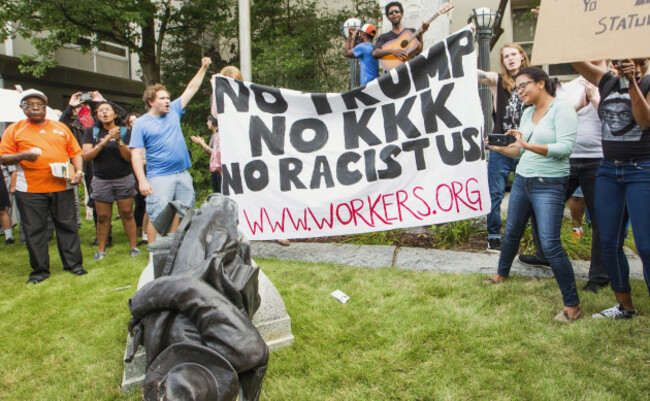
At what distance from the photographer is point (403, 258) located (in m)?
4.79

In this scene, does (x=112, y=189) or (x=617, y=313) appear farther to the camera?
(x=112, y=189)

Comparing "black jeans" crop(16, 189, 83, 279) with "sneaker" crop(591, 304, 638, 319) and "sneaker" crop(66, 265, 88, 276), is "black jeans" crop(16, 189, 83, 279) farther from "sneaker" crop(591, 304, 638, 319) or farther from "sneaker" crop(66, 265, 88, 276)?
"sneaker" crop(591, 304, 638, 319)

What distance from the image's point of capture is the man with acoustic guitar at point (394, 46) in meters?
5.68

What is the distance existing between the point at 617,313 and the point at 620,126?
138 centimetres

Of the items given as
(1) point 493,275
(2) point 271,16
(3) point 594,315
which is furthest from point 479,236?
(2) point 271,16

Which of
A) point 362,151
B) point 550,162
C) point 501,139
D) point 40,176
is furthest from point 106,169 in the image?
point 550,162

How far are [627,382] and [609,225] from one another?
111cm

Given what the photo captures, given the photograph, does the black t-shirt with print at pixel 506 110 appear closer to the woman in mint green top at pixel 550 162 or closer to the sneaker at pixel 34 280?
the woman in mint green top at pixel 550 162

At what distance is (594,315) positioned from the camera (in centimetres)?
334

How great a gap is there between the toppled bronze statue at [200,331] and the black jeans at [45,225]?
3.41 m

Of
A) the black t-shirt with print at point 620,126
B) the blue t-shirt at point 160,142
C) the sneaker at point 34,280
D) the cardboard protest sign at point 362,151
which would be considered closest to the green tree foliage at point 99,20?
the blue t-shirt at point 160,142

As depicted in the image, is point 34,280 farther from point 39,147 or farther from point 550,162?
point 550,162

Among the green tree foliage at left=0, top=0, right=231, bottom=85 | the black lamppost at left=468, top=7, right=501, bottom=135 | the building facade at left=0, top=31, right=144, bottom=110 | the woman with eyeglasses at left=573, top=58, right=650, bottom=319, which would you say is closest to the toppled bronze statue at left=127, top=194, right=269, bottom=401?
the woman with eyeglasses at left=573, top=58, right=650, bottom=319

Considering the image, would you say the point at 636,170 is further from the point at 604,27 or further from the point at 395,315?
the point at 395,315
